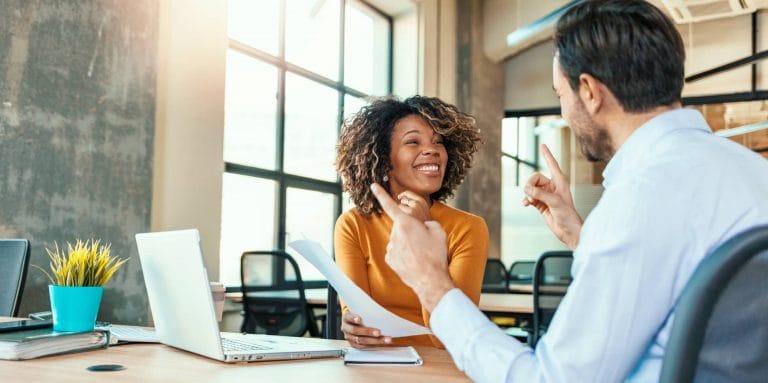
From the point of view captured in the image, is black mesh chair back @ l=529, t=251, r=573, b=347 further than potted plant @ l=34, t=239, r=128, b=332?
Yes

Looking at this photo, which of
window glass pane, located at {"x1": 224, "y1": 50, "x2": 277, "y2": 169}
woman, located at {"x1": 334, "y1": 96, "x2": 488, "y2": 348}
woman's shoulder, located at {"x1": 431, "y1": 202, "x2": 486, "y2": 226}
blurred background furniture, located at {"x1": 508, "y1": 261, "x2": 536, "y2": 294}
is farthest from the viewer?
blurred background furniture, located at {"x1": 508, "y1": 261, "x2": 536, "y2": 294}

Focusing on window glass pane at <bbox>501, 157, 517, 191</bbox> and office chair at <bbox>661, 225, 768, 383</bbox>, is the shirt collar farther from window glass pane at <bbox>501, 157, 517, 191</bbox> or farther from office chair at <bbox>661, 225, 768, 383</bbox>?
window glass pane at <bbox>501, 157, 517, 191</bbox>

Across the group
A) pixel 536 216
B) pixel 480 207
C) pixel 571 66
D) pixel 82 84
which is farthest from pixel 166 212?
pixel 536 216

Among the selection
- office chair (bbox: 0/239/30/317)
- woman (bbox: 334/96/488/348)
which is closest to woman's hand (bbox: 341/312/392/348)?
woman (bbox: 334/96/488/348)

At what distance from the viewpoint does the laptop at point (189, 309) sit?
137 centimetres

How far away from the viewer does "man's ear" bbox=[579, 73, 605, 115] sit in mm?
996

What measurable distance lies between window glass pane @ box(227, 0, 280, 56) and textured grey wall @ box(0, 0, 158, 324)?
1.30 m

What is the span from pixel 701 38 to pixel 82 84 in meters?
7.07

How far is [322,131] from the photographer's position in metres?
6.54

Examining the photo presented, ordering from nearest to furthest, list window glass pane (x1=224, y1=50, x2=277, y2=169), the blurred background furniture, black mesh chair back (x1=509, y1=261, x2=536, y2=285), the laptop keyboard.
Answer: the laptop keyboard, window glass pane (x1=224, y1=50, x2=277, y2=169), the blurred background furniture, black mesh chair back (x1=509, y1=261, x2=536, y2=285)

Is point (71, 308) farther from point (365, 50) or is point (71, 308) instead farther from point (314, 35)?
point (365, 50)

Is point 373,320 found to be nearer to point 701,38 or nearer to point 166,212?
point 166,212

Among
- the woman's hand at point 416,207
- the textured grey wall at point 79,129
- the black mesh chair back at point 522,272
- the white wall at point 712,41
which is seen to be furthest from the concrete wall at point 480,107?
the woman's hand at point 416,207

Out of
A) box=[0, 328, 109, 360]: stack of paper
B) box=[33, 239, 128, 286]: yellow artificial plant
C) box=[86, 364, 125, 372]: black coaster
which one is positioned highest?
box=[33, 239, 128, 286]: yellow artificial plant
